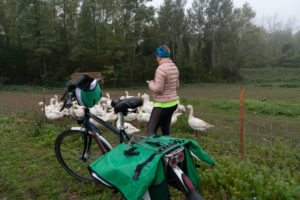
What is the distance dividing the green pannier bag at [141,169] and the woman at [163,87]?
1.52m

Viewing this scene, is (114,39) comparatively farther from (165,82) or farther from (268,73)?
(268,73)

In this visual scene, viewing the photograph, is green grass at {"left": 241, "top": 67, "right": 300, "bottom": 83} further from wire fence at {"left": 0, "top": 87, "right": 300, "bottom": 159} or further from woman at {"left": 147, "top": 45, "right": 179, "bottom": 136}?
woman at {"left": 147, "top": 45, "right": 179, "bottom": 136}

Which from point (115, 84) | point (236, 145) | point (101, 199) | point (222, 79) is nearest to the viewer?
point (101, 199)

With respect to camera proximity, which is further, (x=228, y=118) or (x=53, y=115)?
(x=228, y=118)

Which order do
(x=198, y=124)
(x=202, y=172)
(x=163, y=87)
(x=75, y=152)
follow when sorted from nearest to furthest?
(x=202, y=172) < (x=163, y=87) < (x=75, y=152) < (x=198, y=124)

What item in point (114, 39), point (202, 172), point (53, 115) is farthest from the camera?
point (114, 39)

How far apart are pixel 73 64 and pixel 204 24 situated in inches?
713

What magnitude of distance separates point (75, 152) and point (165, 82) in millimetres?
1797

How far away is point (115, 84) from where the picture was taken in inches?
974

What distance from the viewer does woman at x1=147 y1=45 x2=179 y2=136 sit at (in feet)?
11.8

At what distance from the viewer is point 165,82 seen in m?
3.69

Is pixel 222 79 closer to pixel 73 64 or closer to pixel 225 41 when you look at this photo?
pixel 225 41

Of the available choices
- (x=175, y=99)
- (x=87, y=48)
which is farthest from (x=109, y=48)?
(x=175, y=99)

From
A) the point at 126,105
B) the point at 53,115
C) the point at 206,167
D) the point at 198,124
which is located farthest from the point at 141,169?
the point at 53,115
